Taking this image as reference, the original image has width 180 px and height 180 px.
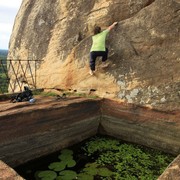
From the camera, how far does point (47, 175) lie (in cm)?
609

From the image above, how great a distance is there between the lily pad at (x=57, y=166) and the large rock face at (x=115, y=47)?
2835 mm

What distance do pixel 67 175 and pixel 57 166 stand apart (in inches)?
20.6

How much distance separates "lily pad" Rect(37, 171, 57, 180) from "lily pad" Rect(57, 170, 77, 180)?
0.14 metres

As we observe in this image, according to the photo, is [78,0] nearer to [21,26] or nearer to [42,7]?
[42,7]

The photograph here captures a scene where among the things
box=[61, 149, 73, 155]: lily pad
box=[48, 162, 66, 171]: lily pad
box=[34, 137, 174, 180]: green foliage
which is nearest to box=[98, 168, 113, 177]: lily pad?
box=[34, 137, 174, 180]: green foliage

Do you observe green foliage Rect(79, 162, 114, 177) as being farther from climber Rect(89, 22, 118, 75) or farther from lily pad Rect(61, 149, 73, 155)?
climber Rect(89, 22, 118, 75)

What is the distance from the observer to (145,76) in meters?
7.81

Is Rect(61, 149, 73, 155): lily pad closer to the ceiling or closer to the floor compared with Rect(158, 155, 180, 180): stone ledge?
closer to the floor

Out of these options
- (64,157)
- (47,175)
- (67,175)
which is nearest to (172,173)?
(67,175)

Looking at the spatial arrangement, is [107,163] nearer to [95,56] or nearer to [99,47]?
[95,56]

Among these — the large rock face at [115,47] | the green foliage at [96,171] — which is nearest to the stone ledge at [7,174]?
the green foliage at [96,171]

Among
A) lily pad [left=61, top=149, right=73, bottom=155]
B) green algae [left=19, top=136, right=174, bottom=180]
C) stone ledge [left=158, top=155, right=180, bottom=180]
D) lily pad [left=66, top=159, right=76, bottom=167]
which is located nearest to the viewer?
stone ledge [left=158, top=155, right=180, bottom=180]

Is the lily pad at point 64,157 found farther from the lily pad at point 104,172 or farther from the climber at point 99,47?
the climber at point 99,47

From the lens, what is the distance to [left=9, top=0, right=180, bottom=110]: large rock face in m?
7.55
